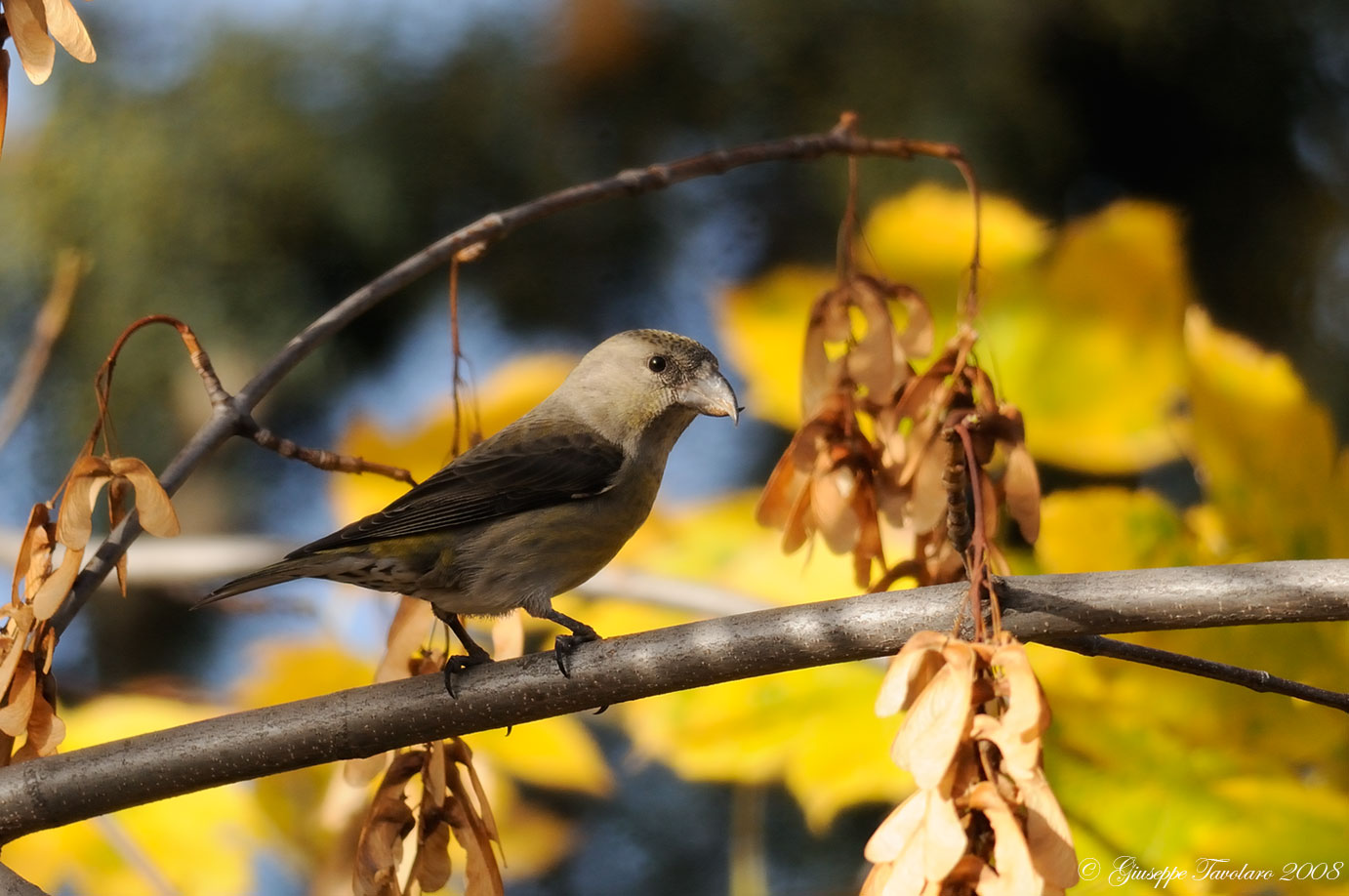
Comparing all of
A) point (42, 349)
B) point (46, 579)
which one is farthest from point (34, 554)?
point (42, 349)

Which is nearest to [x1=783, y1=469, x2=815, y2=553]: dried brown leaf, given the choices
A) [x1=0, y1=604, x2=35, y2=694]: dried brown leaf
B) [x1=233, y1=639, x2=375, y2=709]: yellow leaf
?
[x1=0, y1=604, x2=35, y2=694]: dried brown leaf

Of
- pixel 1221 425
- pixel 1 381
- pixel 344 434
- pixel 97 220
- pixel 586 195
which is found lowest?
pixel 1221 425

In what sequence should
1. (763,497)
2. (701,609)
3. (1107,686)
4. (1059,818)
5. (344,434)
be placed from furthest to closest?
1. (344,434)
2. (701,609)
3. (1107,686)
4. (763,497)
5. (1059,818)

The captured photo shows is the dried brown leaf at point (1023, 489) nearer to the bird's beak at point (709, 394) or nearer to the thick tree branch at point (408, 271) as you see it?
the thick tree branch at point (408, 271)

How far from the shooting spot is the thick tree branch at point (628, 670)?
0.58 m

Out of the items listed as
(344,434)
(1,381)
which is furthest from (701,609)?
(1,381)

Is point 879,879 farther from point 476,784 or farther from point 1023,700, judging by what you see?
point 476,784

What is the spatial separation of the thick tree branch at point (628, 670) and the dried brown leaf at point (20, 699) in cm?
2

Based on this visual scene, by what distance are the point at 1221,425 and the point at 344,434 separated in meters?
1.04

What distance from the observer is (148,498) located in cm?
65

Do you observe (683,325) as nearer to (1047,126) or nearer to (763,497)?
(1047,126)

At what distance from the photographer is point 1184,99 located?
5.03 feet

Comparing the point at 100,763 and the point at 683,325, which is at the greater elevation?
the point at 683,325

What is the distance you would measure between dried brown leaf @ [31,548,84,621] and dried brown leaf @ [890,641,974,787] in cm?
46
